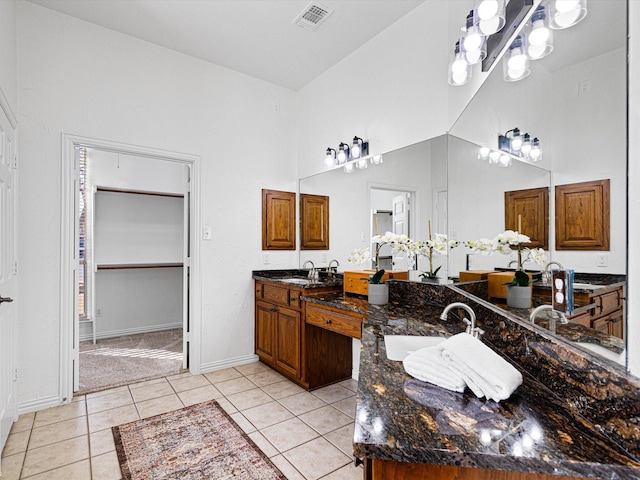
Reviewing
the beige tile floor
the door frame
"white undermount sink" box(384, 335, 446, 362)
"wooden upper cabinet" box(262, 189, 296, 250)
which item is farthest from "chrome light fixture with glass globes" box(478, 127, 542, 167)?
the door frame

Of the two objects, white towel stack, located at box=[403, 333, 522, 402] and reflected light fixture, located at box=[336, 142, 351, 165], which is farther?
reflected light fixture, located at box=[336, 142, 351, 165]

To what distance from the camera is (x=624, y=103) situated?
0.72m

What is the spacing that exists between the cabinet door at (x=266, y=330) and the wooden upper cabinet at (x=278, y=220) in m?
0.68

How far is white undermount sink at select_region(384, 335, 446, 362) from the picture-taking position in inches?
53.1

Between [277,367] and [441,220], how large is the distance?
2.04 metres

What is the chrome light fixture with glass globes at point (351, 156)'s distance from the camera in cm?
304

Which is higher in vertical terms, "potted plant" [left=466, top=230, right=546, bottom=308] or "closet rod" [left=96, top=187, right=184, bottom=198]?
"closet rod" [left=96, top=187, right=184, bottom=198]

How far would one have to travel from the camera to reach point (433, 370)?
3.50ft

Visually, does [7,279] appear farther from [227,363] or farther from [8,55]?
[227,363]

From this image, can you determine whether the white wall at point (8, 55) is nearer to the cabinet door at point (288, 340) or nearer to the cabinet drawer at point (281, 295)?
the cabinet drawer at point (281, 295)

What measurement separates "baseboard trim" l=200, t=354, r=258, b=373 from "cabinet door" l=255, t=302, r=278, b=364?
104 millimetres

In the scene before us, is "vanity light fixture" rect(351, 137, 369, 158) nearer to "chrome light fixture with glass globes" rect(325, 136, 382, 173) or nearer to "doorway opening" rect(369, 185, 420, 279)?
"chrome light fixture with glass globes" rect(325, 136, 382, 173)

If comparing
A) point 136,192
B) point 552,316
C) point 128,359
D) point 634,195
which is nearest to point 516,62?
point 634,195

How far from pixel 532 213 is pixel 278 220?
9.80 feet
